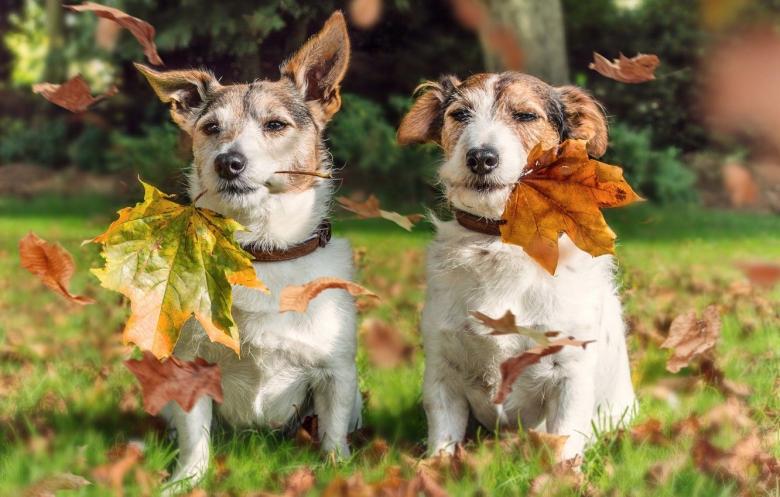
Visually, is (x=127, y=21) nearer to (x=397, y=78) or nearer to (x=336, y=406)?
(x=336, y=406)

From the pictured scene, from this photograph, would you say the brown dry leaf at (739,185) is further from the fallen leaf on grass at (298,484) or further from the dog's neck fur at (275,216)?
the fallen leaf on grass at (298,484)

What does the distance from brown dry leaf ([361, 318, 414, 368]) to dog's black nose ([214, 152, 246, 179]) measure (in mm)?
1830

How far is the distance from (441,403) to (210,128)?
1441 millimetres

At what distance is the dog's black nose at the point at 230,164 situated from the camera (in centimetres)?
345

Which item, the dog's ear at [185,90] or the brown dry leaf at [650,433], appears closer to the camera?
the brown dry leaf at [650,433]

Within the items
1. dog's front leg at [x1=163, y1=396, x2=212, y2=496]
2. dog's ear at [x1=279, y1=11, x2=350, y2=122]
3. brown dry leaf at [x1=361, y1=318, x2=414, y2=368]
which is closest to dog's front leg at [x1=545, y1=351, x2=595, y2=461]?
dog's front leg at [x1=163, y1=396, x2=212, y2=496]

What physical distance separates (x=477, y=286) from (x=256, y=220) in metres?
0.90

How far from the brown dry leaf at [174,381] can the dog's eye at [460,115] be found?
1.34 metres

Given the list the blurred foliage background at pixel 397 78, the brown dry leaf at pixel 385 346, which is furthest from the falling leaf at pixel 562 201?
the blurred foliage background at pixel 397 78

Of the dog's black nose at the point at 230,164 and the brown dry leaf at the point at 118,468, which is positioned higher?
the dog's black nose at the point at 230,164

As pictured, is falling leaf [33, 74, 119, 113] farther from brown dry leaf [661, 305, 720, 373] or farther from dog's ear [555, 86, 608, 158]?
brown dry leaf [661, 305, 720, 373]

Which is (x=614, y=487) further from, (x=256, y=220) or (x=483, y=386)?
(x=256, y=220)

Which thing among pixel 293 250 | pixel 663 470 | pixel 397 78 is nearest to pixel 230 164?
pixel 293 250

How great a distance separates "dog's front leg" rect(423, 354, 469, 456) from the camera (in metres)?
3.65
